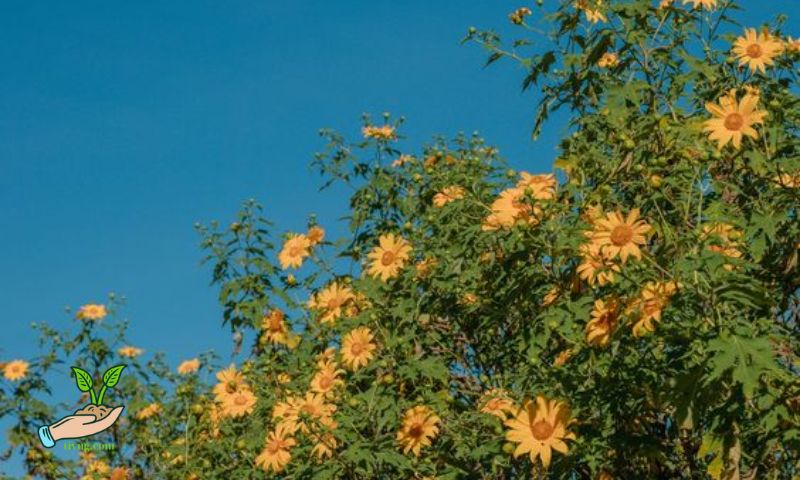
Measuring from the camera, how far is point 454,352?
637 centimetres

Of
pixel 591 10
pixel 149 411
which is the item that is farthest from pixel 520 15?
pixel 149 411

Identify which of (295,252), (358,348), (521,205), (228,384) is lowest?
(521,205)

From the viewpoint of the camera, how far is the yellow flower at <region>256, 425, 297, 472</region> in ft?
19.2

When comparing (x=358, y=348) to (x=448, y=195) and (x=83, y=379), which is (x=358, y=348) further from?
(x=83, y=379)

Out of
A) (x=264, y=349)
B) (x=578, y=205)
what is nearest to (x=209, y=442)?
(x=264, y=349)

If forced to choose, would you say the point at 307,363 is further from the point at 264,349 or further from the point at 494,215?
the point at 494,215

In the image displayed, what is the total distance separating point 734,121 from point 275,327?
3.42m

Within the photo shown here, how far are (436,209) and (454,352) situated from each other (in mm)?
852

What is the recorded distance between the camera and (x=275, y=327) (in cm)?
701

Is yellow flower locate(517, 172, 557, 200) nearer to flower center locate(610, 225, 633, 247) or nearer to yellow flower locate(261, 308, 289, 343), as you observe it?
flower center locate(610, 225, 633, 247)

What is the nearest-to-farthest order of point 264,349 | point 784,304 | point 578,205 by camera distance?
point 578,205 < point 784,304 < point 264,349

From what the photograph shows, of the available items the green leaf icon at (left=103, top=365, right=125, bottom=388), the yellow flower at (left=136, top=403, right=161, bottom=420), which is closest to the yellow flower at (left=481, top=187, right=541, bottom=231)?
the yellow flower at (left=136, top=403, right=161, bottom=420)

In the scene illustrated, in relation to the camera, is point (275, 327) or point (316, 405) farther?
point (275, 327)

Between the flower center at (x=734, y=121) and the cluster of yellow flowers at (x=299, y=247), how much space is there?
3.16 metres
